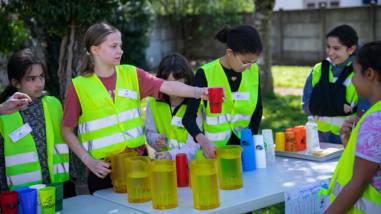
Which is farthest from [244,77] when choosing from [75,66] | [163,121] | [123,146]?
[75,66]

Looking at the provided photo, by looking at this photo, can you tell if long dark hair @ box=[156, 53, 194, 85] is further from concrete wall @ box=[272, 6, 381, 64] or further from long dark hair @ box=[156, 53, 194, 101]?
concrete wall @ box=[272, 6, 381, 64]

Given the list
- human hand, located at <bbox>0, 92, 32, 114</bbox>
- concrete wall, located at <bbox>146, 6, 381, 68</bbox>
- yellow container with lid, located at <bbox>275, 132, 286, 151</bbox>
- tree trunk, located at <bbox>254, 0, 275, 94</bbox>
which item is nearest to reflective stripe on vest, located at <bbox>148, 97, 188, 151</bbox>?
yellow container with lid, located at <bbox>275, 132, 286, 151</bbox>

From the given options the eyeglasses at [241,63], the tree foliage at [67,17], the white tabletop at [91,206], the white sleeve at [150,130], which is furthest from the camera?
the tree foliage at [67,17]

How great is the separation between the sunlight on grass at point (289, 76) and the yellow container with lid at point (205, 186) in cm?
1021

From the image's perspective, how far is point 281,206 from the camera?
216 inches

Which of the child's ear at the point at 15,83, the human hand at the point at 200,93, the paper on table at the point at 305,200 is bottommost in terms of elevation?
the paper on table at the point at 305,200

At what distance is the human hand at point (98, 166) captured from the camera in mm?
3180

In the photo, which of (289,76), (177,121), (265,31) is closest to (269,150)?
(177,121)

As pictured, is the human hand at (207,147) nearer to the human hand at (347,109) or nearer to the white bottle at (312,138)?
the white bottle at (312,138)

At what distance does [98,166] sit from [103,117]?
35cm

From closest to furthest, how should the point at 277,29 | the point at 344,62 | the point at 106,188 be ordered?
the point at 106,188, the point at 344,62, the point at 277,29

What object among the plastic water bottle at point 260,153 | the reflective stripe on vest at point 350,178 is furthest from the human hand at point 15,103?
the reflective stripe on vest at point 350,178

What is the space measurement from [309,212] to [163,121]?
1316 millimetres

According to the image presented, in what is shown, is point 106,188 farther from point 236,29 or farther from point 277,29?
point 277,29
